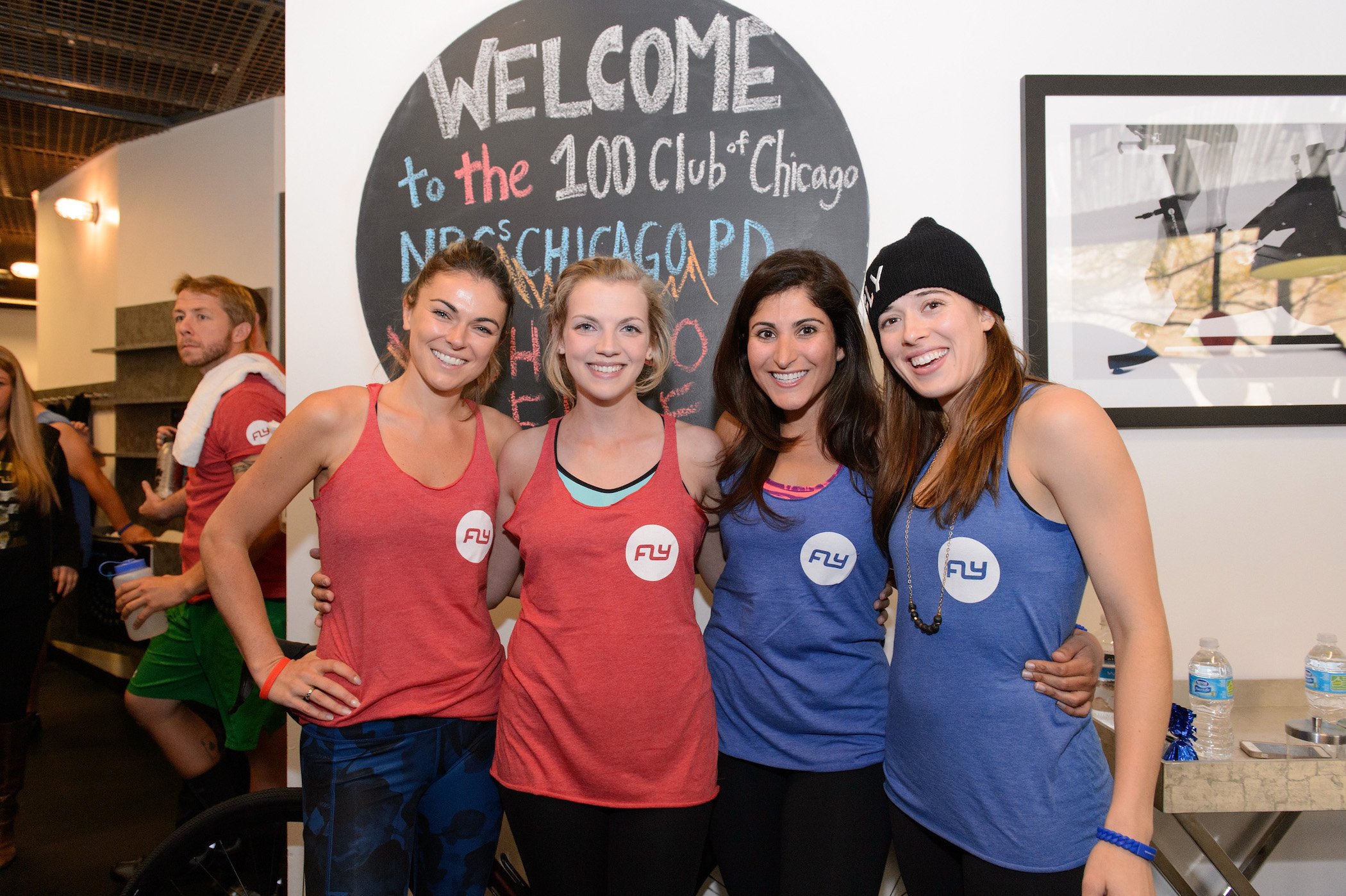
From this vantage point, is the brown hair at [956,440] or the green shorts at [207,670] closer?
the brown hair at [956,440]

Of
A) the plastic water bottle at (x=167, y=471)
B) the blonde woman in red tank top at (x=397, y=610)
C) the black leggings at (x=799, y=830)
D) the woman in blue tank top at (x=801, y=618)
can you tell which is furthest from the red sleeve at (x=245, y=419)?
the black leggings at (x=799, y=830)

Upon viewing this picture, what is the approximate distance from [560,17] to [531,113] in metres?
0.26

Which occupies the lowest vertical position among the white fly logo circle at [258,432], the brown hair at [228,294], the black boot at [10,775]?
the black boot at [10,775]

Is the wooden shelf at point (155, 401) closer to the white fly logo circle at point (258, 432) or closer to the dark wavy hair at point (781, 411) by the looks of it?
the white fly logo circle at point (258, 432)

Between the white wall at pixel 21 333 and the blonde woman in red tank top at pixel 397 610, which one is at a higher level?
the white wall at pixel 21 333

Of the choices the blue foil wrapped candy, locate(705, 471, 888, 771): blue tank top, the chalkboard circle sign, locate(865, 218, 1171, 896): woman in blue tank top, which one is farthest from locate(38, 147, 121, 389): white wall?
the blue foil wrapped candy

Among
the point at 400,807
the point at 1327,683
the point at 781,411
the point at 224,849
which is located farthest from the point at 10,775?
the point at 1327,683

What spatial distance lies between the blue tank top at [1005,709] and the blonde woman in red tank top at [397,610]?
853mm

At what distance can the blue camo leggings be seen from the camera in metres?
1.38

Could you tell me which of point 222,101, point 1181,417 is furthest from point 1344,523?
point 222,101

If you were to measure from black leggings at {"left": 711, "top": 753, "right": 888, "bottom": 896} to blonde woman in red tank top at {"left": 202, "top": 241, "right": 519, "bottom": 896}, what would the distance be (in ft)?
1.57

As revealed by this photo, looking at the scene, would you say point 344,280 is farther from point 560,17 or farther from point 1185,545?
point 1185,545

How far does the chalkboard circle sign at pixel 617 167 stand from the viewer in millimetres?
1968

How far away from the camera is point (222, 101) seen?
502cm
